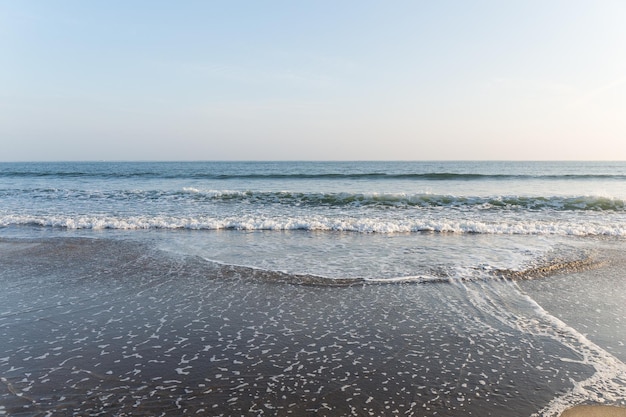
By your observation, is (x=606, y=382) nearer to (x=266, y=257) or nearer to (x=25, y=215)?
(x=266, y=257)

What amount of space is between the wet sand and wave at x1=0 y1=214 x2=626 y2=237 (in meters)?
5.95

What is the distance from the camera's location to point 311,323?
5332 millimetres

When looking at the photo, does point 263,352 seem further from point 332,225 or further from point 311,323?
point 332,225

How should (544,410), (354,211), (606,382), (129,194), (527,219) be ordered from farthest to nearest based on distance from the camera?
1. (129,194)
2. (354,211)
3. (527,219)
4. (606,382)
5. (544,410)

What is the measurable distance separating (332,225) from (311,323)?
8.02 m

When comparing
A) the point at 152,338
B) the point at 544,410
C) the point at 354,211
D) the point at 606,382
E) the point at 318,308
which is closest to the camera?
the point at 544,410

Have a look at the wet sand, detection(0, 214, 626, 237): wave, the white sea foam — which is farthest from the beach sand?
detection(0, 214, 626, 237): wave

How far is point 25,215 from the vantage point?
15.4 m

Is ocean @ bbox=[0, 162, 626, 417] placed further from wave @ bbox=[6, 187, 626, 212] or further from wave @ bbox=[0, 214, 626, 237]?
wave @ bbox=[6, 187, 626, 212]

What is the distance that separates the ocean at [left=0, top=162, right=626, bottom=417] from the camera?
142 inches

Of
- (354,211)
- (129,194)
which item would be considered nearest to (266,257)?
(354,211)

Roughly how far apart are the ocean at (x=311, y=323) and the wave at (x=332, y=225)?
0.43 meters

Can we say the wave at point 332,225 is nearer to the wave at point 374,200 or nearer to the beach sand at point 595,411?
the wave at point 374,200

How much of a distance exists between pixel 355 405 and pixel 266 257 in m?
5.92
